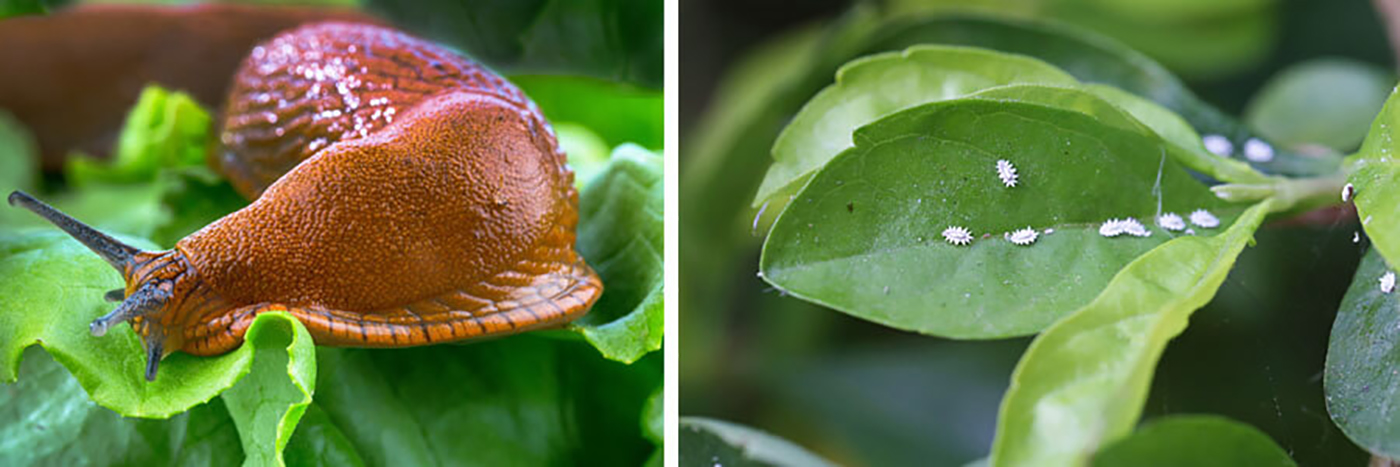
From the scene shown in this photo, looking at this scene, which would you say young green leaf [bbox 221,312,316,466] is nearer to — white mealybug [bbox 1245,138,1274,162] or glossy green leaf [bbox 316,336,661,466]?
glossy green leaf [bbox 316,336,661,466]

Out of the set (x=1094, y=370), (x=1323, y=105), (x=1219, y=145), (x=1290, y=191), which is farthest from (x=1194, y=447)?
(x=1323, y=105)

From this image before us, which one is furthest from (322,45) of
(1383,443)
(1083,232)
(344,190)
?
(1383,443)

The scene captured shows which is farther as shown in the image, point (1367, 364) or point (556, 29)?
point (556, 29)

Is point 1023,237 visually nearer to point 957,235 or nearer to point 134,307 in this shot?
point 957,235

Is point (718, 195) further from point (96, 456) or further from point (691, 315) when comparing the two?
point (96, 456)

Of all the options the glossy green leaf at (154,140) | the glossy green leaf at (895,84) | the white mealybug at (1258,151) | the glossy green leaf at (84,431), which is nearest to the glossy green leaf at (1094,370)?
the glossy green leaf at (895,84)

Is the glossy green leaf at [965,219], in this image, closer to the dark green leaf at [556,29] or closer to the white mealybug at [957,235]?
the white mealybug at [957,235]

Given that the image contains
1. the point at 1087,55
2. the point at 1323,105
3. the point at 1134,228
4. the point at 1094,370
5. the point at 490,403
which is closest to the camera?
the point at 1094,370
